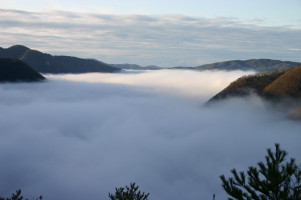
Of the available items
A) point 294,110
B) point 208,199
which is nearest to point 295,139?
point 294,110

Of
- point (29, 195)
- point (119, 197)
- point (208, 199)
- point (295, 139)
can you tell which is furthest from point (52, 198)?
point (119, 197)

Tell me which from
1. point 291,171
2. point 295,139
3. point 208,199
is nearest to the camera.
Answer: point 291,171

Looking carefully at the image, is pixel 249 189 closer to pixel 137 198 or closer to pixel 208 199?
pixel 137 198

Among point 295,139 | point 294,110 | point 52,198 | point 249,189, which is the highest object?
point 249,189

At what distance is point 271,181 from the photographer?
23.8 metres

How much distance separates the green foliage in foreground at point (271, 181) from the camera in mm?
23766

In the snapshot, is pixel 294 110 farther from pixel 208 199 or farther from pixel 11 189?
pixel 11 189

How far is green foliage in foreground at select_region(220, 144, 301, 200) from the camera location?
23.8 meters

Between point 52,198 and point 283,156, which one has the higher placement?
point 283,156

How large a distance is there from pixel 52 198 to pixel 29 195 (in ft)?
45.3

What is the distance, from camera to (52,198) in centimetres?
19900

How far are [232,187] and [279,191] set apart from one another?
3.36 metres

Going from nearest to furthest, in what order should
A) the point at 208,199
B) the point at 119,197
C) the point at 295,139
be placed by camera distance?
the point at 119,197 → the point at 295,139 → the point at 208,199

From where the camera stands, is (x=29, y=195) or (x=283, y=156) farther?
(x=29, y=195)
